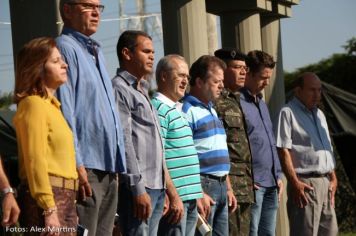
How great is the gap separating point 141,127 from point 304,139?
304cm

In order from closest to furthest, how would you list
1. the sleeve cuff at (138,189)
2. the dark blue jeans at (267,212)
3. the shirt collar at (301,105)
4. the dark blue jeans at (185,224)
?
the sleeve cuff at (138,189), the dark blue jeans at (185,224), the dark blue jeans at (267,212), the shirt collar at (301,105)

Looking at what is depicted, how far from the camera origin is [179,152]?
6855 mm

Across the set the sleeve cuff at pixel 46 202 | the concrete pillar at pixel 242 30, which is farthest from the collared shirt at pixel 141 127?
the concrete pillar at pixel 242 30

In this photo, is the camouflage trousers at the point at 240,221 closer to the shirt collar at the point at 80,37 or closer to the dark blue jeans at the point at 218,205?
the dark blue jeans at the point at 218,205

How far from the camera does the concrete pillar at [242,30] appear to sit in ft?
33.4

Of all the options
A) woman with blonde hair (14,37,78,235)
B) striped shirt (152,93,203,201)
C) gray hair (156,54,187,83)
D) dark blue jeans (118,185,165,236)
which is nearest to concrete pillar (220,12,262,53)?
gray hair (156,54,187,83)

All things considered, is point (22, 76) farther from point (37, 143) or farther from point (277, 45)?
point (277, 45)

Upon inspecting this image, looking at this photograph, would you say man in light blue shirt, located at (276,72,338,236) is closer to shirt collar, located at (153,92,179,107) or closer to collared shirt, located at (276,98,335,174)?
collared shirt, located at (276,98,335,174)

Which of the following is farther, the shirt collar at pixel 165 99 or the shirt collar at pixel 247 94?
the shirt collar at pixel 247 94

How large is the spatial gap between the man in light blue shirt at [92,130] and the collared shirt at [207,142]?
1.67 m

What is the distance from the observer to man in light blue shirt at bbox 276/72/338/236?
8969mm

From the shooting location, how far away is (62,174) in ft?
16.9

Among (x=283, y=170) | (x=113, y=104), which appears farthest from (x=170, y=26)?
(x=113, y=104)

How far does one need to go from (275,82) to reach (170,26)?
267 cm
